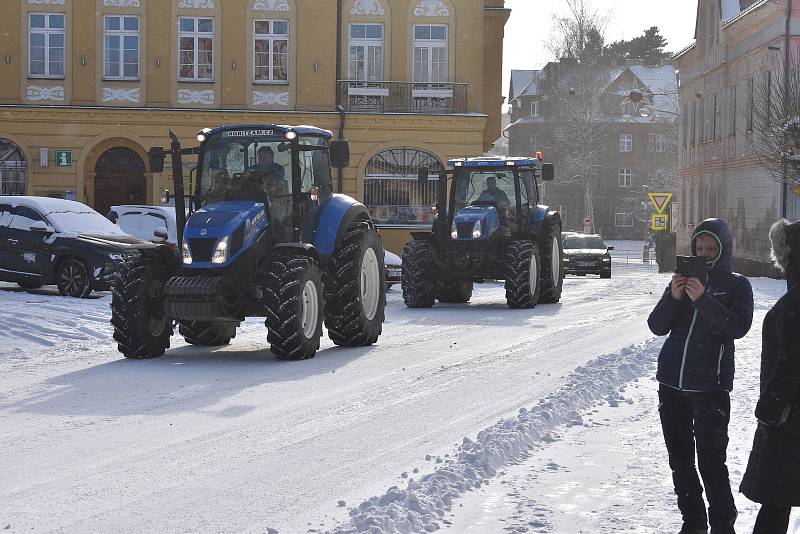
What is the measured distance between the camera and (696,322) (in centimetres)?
651

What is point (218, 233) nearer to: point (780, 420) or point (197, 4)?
point (780, 420)

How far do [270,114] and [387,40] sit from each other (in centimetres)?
385

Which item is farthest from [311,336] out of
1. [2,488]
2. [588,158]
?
[588,158]

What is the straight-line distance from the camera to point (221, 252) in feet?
44.9

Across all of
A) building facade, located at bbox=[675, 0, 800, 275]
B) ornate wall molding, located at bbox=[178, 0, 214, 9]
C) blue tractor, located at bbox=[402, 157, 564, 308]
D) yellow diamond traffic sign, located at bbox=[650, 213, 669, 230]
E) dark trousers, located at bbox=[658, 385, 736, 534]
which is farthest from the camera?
yellow diamond traffic sign, located at bbox=[650, 213, 669, 230]

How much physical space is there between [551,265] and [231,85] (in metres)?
16.6

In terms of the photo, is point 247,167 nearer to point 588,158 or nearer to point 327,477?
point 327,477

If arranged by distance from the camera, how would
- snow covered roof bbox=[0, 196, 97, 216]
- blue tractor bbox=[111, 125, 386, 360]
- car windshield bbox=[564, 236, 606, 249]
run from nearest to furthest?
blue tractor bbox=[111, 125, 386, 360], snow covered roof bbox=[0, 196, 97, 216], car windshield bbox=[564, 236, 606, 249]

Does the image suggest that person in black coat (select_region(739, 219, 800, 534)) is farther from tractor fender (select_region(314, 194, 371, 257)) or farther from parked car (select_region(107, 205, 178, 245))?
parked car (select_region(107, 205, 178, 245))

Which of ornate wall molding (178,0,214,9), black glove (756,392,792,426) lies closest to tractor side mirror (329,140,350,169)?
black glove (756,392,792,426)

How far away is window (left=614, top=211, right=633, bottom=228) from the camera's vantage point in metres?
98.6

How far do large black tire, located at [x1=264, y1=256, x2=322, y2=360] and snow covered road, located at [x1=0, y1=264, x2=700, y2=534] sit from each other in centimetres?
20

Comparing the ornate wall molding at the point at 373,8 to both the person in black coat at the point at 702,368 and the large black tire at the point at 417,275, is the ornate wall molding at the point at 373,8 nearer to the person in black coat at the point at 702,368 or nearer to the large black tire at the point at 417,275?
the large black tire at the point at 417,275

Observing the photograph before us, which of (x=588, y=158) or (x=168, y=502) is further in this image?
(x=588, y=158)
